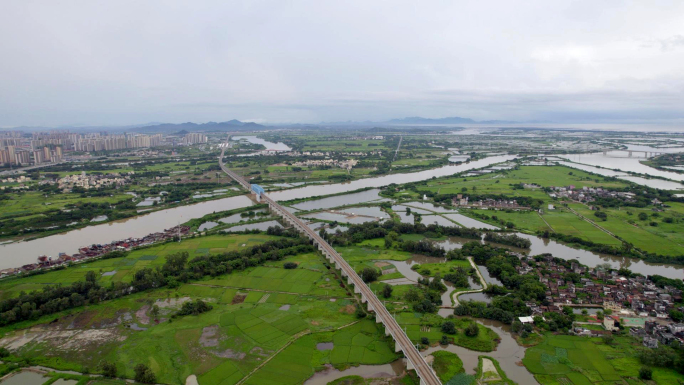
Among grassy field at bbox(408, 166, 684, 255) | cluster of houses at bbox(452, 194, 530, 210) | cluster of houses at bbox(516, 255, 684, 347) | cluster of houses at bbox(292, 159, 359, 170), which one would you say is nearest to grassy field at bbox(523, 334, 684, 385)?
cluster of houses at bbox(516, 255, 684, 347)

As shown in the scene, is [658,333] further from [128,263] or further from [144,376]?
[128,263]

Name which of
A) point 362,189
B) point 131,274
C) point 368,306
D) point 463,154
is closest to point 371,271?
point 368,306

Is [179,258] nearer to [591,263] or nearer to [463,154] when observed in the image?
[591,263]

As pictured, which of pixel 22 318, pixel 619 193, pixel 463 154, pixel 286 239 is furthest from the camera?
pixel 463 154

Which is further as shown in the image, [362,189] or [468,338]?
[362,189]

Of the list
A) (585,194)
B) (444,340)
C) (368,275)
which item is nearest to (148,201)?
(368,275)

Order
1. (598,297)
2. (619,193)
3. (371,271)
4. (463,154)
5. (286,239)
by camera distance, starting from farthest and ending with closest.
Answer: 1. (463,154)
2. (619,193)
3. (286,239)
4. (371,271)
5. (598,297)
